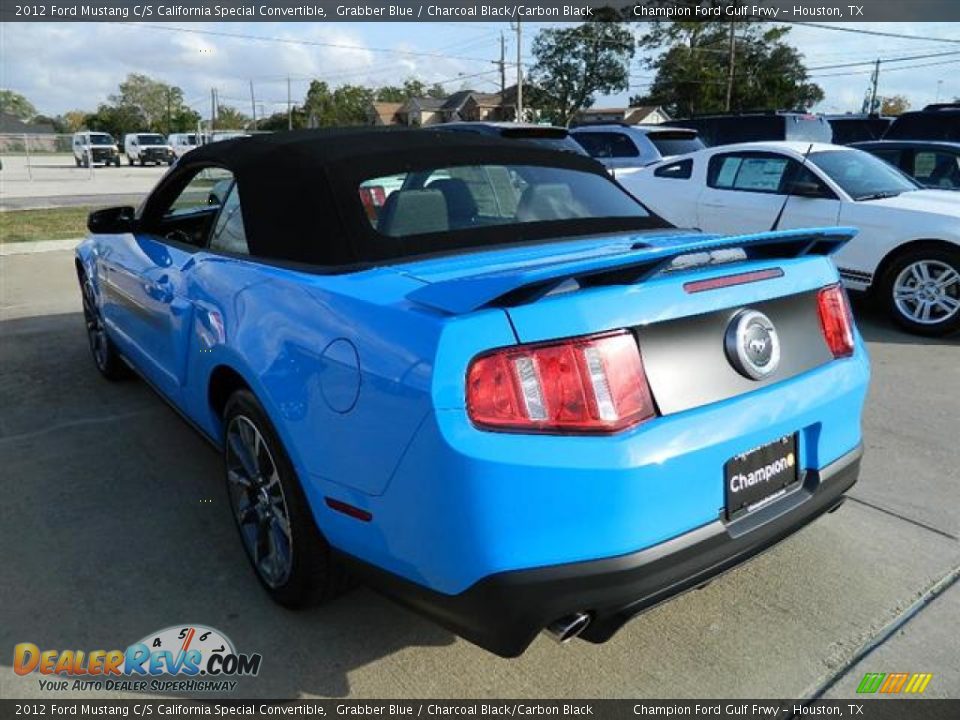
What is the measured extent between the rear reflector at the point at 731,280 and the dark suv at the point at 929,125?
12.1 metres

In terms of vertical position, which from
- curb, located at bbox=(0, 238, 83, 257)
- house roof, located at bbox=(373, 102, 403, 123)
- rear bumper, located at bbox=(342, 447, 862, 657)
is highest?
house roof, located at bbox=(373, 102, 403, 123)

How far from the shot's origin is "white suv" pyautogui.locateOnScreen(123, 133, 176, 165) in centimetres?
4253

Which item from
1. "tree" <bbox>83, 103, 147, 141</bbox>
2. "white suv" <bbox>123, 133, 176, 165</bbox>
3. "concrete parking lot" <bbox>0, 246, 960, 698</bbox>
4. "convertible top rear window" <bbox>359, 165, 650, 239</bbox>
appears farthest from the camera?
"tree" <bbox>83, 103, 147, 141</bbox>

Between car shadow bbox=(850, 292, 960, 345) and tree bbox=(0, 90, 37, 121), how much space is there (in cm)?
12253

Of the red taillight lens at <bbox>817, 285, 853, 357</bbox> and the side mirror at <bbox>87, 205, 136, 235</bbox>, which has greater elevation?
the side mirror at <bbox>87, 205, 136, 235</bbox>

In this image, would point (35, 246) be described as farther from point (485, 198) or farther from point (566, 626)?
point (566, 626)

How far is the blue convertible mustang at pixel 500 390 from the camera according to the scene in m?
1.72

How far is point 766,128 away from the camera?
43.7 feet

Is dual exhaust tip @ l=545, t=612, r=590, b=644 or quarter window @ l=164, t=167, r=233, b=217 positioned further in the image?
quarter window @ l=164, t=167, r=233, b=217

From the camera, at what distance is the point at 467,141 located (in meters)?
3.12

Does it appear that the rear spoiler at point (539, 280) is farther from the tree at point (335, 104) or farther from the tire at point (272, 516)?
the tree at point (335, 104)

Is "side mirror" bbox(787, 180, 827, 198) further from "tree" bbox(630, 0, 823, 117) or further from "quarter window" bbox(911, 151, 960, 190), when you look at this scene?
"tree" bbox(630, 0, 823, 117)

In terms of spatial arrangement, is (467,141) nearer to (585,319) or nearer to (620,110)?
(585,319)

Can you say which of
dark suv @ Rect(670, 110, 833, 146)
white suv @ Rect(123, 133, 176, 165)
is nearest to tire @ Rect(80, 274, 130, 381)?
dark suv @ Rect(670, 110, 833, 146)
